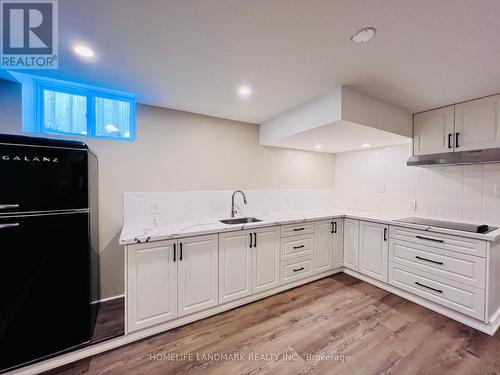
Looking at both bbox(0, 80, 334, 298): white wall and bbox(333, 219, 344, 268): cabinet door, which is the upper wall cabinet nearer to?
bbox(333, 219, 344, 268): cabinet door

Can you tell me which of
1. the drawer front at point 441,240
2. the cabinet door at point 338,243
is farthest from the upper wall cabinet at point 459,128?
the cabinet door at point 338,243

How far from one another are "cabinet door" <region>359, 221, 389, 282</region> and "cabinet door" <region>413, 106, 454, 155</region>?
3.66 ft

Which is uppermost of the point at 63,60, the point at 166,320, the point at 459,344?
the point at 63,60

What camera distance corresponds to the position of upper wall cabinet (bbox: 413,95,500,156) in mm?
2057

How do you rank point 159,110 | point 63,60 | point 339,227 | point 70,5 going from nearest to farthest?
point 70,5 → point 63,60 → point 159,110 → point 339,227

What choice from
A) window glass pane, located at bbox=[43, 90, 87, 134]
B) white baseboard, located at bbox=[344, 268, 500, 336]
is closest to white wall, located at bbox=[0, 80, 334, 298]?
window glass pane, located at bbox=[43, 90, 87, 134]

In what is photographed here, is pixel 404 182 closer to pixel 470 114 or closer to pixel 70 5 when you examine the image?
pixel 470 114

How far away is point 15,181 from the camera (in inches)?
51.7

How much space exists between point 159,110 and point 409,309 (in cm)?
354

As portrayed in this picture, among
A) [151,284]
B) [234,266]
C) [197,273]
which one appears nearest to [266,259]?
[234,266]

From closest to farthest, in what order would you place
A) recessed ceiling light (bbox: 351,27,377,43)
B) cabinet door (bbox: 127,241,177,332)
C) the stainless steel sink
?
recessed ceiling light (bbox: 351,27,377,43)
cabinet door (bbox: 127,241,177,332)
the stainless steel sink

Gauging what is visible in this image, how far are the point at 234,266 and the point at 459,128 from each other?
292 centimetres

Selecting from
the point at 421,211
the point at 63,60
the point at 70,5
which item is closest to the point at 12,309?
the point at 63,60

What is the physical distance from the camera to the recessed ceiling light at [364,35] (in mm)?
1229
